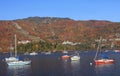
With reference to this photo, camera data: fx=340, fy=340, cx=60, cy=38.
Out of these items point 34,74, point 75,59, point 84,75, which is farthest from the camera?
point 75,59

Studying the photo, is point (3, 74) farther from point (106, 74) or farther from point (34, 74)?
point (106, 74)

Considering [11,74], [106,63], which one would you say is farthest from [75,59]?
[11,74]

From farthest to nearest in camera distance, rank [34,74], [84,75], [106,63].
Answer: [106,63]
[34,74]
[84,75]

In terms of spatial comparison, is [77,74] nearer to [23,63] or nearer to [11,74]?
[11,74]

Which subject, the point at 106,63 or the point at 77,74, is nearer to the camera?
the point at 77,74

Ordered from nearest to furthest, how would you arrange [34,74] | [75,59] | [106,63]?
[34,74], [106,63], [75,59]

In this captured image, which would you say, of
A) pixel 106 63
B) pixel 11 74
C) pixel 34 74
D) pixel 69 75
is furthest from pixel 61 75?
pixel 106 63

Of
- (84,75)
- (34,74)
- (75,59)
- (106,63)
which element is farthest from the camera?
(75,59)

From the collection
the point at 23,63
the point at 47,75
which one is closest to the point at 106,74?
the point at 47,75

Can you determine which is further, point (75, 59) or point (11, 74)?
point (75, 59)
